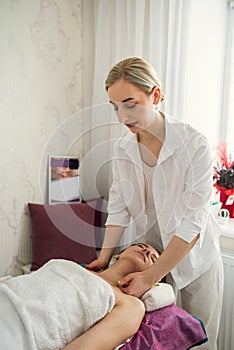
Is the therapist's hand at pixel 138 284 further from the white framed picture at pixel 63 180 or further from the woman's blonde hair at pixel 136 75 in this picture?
the white framed picture at pixel 63 180

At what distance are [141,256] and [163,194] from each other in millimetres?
254

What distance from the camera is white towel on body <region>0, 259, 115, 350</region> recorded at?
1.02 metres

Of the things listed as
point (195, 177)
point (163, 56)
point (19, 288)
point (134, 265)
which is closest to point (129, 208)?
point (134, 265)

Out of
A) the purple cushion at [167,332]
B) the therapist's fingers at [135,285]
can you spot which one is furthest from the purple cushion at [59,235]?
the purple cushion at [167,332]

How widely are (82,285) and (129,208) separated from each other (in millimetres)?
475

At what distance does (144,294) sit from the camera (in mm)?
1326

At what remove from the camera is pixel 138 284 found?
133 centimetres

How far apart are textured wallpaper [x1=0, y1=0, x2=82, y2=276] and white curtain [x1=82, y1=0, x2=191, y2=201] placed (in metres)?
0.13

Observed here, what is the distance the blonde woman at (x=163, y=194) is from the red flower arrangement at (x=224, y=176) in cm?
48

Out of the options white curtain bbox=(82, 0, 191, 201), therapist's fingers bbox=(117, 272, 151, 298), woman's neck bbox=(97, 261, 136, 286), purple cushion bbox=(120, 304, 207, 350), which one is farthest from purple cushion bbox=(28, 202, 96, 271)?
purple cushion bbox=(120, 304, 207, 350)

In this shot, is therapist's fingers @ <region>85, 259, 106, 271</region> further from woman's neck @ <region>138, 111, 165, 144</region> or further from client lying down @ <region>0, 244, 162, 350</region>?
woman's neck @ <region>138, 111, 165, 144</region>

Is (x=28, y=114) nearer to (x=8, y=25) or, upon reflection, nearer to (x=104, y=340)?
(x=8, y=25)

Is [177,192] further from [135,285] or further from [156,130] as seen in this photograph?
[135,285]

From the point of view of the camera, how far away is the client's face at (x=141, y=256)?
146cm
